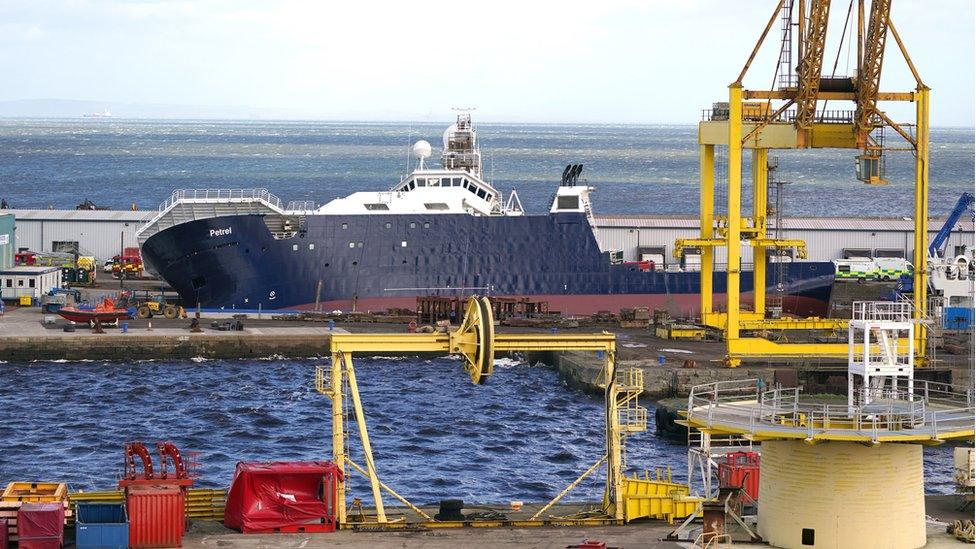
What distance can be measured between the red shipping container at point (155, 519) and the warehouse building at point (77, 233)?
54508 mm

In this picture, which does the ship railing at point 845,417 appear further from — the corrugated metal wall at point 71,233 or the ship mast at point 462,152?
the corrugated metal wall at point 71,233

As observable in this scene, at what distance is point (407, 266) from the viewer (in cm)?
6731

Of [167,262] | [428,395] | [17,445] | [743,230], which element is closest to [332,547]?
[17,445]

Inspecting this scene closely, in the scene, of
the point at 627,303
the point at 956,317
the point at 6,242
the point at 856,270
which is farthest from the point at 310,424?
the point at 856,270

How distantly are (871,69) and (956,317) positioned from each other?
633 inches

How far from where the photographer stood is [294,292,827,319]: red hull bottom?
67.0m

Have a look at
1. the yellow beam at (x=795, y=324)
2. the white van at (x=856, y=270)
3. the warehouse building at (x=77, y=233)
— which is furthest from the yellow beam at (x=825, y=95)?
the warehouse building at (x=77, y=233)

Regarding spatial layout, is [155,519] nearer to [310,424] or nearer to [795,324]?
[310,424]

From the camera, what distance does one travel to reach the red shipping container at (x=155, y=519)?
26.3 m

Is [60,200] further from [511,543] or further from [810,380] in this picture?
[511,543]

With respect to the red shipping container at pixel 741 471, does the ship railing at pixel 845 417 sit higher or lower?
higher

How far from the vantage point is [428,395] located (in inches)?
2089

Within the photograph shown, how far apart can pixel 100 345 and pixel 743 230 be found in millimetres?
21302

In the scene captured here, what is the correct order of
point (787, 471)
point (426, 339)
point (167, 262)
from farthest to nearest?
point (167, 262)
point (426, 339)
point (787, 471)
